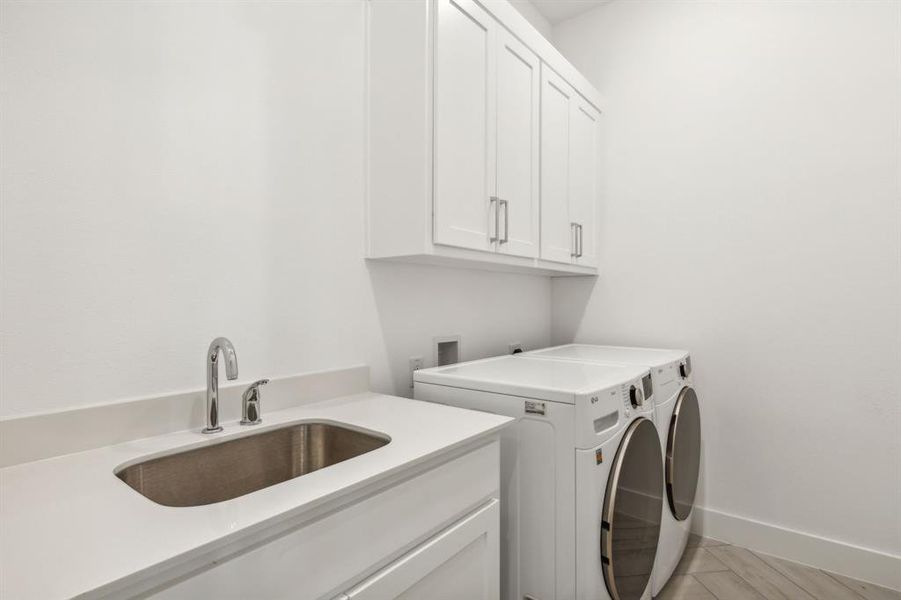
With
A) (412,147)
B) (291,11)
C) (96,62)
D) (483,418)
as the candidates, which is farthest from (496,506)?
(291,11)

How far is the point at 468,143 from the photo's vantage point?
1.65 metres

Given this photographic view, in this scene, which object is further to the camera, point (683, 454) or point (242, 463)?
point (683, 454)

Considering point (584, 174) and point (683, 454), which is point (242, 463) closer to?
point (683, 454)

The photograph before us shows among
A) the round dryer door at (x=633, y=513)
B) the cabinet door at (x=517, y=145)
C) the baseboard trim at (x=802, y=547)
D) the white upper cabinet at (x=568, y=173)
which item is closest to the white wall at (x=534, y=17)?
the white upper cabinet at (x=568, y=173)

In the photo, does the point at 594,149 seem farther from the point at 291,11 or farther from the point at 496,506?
the point at 496,506

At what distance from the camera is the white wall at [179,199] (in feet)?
3.23

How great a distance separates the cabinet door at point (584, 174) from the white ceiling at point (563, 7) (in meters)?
0.67

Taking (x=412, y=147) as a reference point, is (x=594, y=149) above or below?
above

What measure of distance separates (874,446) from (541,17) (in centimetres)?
276

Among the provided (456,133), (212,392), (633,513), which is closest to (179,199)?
(212,392)

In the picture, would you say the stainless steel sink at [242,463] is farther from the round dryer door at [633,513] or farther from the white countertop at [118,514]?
the round dryer door at [633,513]

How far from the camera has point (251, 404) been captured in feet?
4.06

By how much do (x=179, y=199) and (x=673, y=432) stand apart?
6.01 feet

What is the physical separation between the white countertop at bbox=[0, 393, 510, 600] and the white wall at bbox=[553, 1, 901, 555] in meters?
1.73
